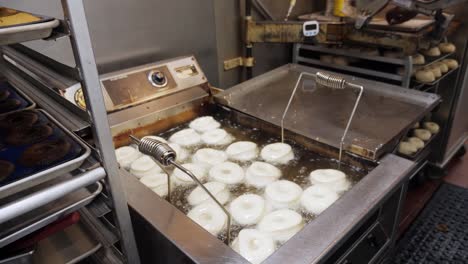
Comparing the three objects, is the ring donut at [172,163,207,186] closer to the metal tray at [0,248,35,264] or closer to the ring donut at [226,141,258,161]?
the ring donut at [226,141,258,161]

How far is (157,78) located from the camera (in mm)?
1427

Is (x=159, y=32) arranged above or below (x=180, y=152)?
above

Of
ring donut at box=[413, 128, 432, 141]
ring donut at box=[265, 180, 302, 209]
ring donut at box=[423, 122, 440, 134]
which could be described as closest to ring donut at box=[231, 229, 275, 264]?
ring donut at box=[265, 180, 302, 209]

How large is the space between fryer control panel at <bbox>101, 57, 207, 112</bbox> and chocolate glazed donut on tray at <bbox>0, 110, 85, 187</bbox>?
0.51 metres

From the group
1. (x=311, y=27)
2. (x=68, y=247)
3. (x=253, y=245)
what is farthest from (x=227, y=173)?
(x=311, y=27)

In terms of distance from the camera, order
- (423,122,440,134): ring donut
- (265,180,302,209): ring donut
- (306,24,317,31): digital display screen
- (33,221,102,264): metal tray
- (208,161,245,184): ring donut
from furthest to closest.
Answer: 1. (423,122,440,134): ring donut
2. (306,24,317,31): digital display screen
3. (208,161,245,184): ring donut
4. (265,180,302,209): ring donut
5. (33,221,102,264): metal tray

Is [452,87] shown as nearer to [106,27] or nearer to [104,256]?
[106,27]

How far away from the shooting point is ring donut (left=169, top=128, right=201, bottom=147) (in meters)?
1.32

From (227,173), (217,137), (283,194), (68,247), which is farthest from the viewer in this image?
(217,137)

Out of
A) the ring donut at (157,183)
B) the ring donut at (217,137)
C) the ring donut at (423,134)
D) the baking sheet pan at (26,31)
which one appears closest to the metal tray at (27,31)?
the baking sheet pan at (26,31)

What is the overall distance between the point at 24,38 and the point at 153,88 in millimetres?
889

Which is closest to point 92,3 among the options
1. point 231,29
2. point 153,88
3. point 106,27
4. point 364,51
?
point 106,27

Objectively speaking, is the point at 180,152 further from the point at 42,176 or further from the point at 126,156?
the point at 42,176

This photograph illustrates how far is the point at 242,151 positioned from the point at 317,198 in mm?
352
